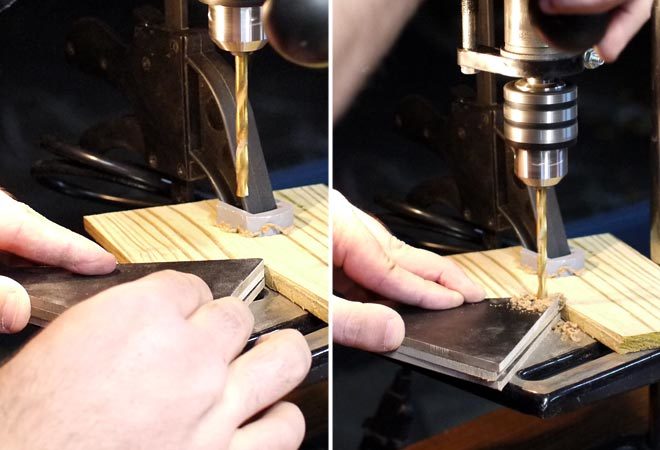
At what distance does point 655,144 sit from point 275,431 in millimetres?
303

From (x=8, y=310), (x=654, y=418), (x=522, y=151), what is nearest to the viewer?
(x=8, y=310)

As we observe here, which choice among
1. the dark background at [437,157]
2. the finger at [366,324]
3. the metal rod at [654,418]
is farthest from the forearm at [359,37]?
the metal rod at [654,418]

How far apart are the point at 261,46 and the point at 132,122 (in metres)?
0.07

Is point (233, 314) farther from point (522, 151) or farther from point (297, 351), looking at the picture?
point (522, 151)

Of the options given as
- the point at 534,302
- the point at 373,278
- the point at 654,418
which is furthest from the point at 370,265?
the point at 654,418

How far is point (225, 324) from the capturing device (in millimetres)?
499

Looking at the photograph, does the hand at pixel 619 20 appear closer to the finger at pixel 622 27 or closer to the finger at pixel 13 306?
the finger at pixel 622 27

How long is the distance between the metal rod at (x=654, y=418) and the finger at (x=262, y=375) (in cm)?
28

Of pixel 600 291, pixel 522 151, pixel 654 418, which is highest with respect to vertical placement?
pixel 522 151

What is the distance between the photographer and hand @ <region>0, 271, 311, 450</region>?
1.56 feet

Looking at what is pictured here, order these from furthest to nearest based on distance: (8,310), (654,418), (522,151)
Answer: (654,418)
(522,151)
(8,310)

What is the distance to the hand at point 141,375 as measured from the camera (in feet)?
1.56

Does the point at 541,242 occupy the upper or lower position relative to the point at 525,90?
lower

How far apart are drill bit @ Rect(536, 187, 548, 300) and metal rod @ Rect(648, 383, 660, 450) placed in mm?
125
